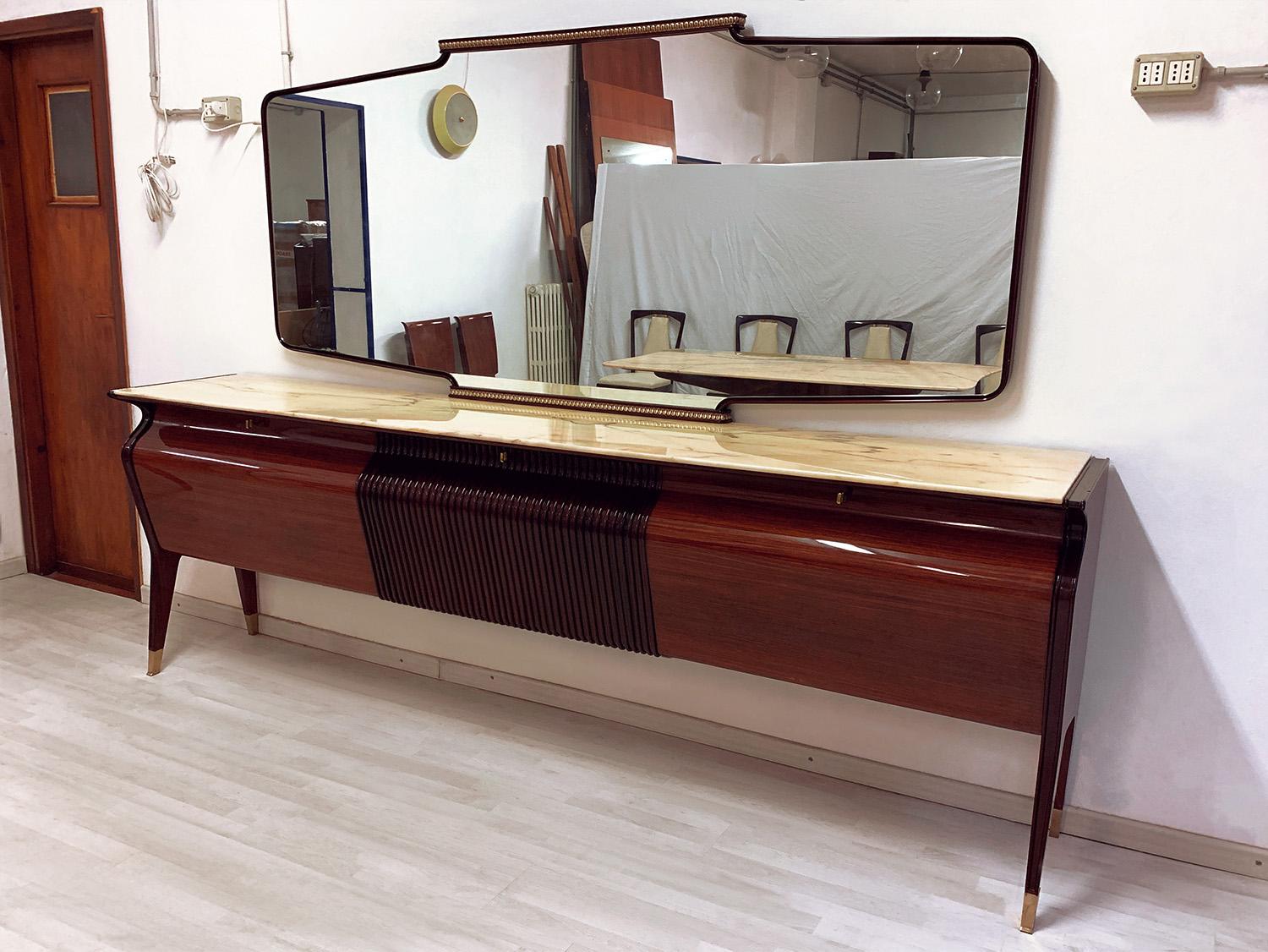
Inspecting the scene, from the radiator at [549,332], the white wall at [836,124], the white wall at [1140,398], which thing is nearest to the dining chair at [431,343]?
the radiator at [549,332]

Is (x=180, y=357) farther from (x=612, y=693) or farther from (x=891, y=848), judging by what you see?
(x=891, y=848)

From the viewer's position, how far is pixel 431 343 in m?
2.85

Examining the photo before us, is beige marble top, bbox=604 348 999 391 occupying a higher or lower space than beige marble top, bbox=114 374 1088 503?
higher

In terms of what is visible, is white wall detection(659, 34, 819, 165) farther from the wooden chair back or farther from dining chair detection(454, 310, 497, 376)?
dining chair detection(454, 310, 497, 376)

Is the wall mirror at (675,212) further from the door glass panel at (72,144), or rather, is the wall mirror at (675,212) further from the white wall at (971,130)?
the door glass panel at (72,144)

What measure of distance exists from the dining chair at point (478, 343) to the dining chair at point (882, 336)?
38.3 inches

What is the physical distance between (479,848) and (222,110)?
2301 millimetres

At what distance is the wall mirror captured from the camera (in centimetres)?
215

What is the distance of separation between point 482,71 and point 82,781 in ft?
6.78

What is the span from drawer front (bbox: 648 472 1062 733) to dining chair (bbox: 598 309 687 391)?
14.9 inches

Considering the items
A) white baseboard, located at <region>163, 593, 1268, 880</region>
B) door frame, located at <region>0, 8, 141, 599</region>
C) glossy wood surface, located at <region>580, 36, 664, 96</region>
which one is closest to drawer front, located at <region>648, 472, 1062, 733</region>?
white baseboard, located at <region>163, 593, 1268, 880</region>

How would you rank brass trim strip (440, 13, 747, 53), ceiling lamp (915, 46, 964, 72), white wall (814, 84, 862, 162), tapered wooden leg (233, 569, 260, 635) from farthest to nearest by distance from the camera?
tapered wooden leg (233, 569, 260, 635), brass trim strip (440, 13, 747, 53), white wall (814, 84, 862, 162), ceiling lamp (915, 46, 964, 72)

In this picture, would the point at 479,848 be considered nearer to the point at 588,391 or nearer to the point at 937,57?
the point at 588,391

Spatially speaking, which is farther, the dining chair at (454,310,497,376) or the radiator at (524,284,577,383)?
the dining chair at (454,310,497,376)
